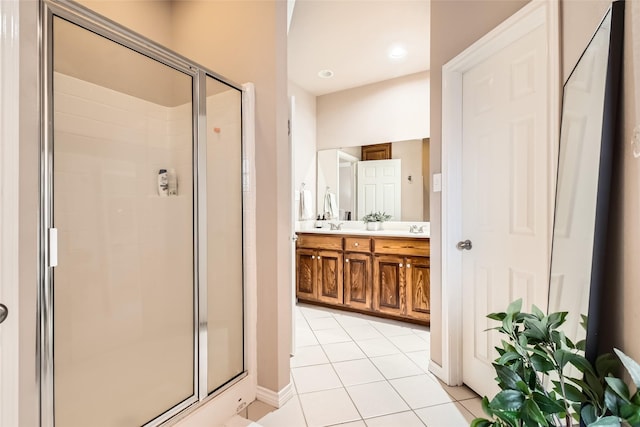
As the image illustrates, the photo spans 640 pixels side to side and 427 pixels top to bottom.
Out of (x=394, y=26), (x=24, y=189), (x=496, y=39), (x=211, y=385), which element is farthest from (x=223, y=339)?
(x=394, y=26)

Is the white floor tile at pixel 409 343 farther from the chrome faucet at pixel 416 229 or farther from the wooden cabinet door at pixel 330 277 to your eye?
the chrome faucet at pixel 416 229

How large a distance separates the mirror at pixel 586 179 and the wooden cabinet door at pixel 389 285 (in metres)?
1.81

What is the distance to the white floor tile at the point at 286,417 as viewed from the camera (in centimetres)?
156

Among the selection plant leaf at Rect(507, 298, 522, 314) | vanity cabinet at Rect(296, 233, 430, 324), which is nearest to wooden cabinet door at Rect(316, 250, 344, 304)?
vanity cabinet at Rect(296, 233, 430, 324)

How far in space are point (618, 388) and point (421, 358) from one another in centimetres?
194

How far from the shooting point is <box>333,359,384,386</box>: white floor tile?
6.43 feet

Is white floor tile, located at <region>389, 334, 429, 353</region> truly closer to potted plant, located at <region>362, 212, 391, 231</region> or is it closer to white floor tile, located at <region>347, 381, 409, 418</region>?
white floor tile, located at <region>347, 381, 409, 418</region>

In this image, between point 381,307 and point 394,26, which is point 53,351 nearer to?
point 381,307

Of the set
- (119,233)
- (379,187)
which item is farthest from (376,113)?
(119,233)

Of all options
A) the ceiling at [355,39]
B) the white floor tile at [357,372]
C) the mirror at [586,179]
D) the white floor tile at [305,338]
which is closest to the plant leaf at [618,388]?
the mirror at [586,179]

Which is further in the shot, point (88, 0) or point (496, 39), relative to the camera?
point (88, 0)

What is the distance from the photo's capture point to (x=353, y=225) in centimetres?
A: 381

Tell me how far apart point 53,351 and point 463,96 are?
7.57ft
